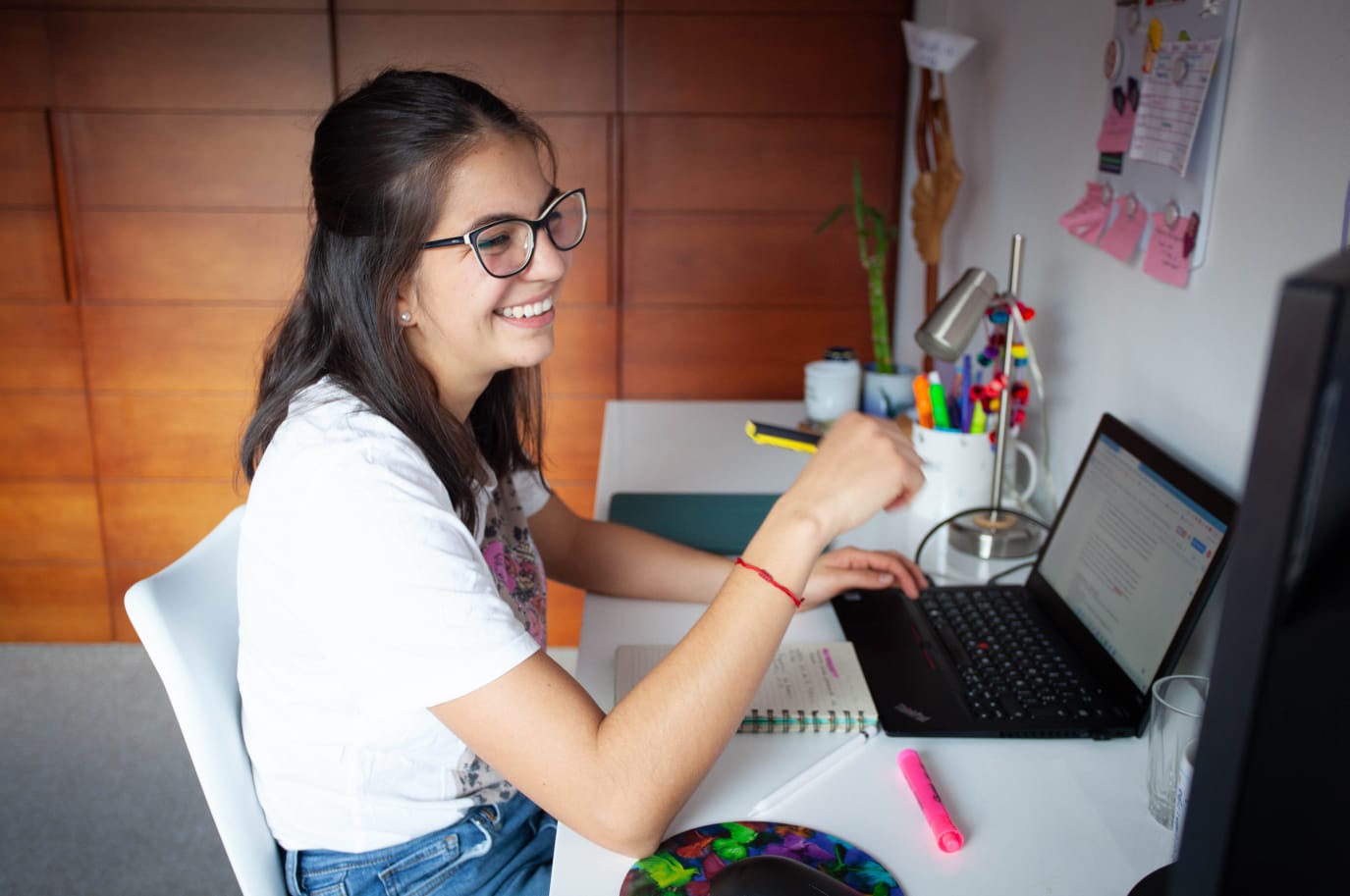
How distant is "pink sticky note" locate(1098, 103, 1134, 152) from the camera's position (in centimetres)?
133

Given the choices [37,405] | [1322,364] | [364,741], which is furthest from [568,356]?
[1322,364]

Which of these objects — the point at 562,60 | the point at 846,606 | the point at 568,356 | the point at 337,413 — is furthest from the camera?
the point at 568,356

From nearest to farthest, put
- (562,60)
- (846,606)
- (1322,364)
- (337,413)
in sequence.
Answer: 1. (1322,364)
2. (337,413)
3. (846,606)
4. (562,60)

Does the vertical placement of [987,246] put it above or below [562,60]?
below

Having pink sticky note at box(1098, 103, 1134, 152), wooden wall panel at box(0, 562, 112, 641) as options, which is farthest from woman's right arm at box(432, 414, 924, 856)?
wooden wall panel at box(0, 562, 112, 641)

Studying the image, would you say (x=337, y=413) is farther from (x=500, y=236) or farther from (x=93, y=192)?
(x=93, y=192)

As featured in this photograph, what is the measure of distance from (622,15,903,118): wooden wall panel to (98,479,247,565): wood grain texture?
1488 millimetres

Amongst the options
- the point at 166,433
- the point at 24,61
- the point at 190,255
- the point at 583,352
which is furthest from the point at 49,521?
the point at 583,352

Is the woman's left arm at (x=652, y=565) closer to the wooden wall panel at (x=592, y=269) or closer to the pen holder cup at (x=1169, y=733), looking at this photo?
the pen holder cup at (x=1169, y=733)

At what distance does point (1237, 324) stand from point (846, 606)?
497mm

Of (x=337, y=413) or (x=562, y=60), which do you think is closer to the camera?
(x=337, y=413)

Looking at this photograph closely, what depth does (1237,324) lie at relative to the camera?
1.08 metres

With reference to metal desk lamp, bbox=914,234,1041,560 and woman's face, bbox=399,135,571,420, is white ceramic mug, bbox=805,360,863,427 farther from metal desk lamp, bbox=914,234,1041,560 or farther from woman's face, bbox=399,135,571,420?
woman's face, bbox=399,135,571,420

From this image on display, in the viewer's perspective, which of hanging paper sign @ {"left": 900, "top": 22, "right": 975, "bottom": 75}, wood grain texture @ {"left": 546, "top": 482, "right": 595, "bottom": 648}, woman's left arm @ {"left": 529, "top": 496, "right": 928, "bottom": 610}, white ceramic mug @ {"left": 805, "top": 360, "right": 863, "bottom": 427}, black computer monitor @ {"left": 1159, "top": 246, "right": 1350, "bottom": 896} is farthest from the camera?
wood grain texture @ {"left": 546, "top": 482, "right": 595, "bottom": 648}
